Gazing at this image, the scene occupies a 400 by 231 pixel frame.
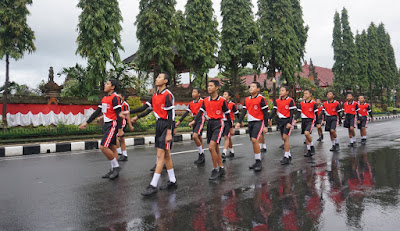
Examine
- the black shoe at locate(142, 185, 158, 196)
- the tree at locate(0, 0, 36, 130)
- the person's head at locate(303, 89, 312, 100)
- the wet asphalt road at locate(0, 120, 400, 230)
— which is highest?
the tree at locate(0, 0, 36, 130)

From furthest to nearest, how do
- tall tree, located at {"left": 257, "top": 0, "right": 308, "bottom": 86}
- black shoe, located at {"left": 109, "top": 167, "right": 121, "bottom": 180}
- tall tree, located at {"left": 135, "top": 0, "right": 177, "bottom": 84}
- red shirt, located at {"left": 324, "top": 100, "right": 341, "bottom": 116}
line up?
tall tree, located at {"left": 257, "top": 0, "right": 308, "bottom": 86} → tall tree, located at {"left": 135, "top": 0, "right": 177, "bottom": 84} → red shirt, located at {"left": 324, "top": 100, "right": 341, "bottom": 116} → black shoe, located at {"left": 109, "top": 167, "right": 121, "bottom": 180}

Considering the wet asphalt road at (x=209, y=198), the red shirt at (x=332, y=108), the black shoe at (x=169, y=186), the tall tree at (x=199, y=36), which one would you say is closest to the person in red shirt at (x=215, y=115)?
the wet asphalt road at (x=209, y=198)

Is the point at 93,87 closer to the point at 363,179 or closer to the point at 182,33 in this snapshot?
the point at 182,33

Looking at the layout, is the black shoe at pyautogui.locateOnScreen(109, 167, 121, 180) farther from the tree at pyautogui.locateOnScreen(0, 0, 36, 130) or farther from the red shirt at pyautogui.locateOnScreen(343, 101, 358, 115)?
the tree at pyautogui.locateOnScreen(0, 0, 36, 130)

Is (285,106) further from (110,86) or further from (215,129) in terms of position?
(110,86)

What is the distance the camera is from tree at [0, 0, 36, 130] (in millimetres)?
13312

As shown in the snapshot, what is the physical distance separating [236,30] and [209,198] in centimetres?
2217

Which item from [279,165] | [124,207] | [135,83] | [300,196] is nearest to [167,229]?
[124,207]

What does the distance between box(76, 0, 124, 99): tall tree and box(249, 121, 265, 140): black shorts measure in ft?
36.8

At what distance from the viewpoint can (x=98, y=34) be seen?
15602 mm

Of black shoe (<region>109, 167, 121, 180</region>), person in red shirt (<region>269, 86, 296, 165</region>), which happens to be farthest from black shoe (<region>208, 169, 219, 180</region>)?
person in red shirt (<region>269, 86, 296, 165</region>)

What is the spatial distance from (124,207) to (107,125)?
2.39m

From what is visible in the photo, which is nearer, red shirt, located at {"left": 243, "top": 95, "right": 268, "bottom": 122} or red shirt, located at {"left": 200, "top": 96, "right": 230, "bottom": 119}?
red shirt, located at {"left": 200, "top": 96, "right": 230, "bottom": 119}

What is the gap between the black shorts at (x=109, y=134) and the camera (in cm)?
593
